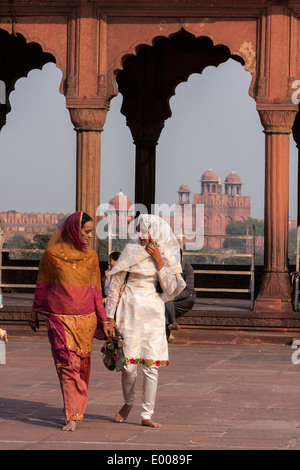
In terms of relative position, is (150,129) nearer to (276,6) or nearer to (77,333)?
(276,6)

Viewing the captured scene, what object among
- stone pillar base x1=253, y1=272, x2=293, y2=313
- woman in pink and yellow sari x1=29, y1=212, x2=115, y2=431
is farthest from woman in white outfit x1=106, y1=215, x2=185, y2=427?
stone pillar base x1=253, y1=272, x2=293, y2=313

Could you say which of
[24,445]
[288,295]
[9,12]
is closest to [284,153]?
[288,295]

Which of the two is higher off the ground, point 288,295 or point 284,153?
point 284,153

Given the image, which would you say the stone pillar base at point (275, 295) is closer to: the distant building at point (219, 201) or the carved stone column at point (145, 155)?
the carved stone column at point (145, 155)

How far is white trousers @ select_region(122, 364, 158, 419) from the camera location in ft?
21.9

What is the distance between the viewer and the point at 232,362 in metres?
10.2

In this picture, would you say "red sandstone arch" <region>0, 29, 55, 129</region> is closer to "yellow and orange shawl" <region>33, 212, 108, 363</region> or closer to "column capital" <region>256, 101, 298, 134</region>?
"column capital" <region>256, 101, 298, 134</region>

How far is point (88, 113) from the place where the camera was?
12.1 m

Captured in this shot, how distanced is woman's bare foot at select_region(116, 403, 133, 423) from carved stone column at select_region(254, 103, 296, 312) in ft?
17.2

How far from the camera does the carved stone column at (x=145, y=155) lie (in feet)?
52.1

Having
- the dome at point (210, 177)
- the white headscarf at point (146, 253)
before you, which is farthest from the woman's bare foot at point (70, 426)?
the dome at point (210, 177)

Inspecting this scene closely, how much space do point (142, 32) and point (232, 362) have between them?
4.19 m

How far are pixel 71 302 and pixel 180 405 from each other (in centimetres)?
132

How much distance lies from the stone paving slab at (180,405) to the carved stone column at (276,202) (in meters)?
0.95
